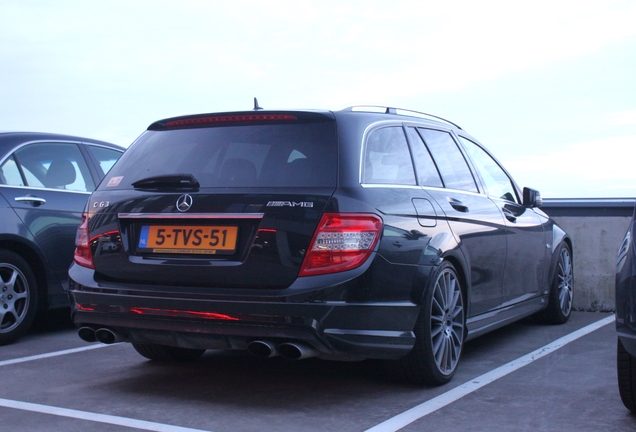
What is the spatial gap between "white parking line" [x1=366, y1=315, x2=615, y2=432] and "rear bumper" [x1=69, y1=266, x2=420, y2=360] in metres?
Answer: 0.33

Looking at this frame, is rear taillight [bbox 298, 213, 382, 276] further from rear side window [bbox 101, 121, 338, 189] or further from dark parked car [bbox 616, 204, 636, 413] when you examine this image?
dark parked car [bbox 616, 204, 636, 413]

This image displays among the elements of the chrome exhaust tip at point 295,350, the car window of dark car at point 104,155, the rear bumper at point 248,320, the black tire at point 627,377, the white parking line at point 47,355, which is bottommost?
the white parking line at point 47,355

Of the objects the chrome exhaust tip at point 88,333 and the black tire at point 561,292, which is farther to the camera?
the black tire at point 561,292

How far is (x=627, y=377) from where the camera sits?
4168 millimetres

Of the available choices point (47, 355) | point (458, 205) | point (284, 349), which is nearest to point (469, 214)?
point (458, 205)

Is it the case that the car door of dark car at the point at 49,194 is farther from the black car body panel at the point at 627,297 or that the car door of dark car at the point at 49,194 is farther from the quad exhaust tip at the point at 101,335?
the black car body panel at the point at 627,297

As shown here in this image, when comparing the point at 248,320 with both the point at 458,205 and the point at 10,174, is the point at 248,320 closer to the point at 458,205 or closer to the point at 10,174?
the point at 458,205

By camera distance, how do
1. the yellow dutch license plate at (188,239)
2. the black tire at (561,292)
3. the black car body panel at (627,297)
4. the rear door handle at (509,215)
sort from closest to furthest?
1. the black car body panel at (627,297)
2. the yellow dutch license plate at (188,239)
3. the rear door handle at (509,215)
4. the black tire at (561,292)

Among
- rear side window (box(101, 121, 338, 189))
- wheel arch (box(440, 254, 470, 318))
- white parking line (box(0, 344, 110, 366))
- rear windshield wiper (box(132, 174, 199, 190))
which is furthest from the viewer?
white parking line (box(0, 344, 110, 366))

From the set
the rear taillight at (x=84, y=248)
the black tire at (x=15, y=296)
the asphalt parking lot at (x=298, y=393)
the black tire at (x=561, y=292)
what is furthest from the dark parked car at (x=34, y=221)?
the black tire at (x=561, y=292)

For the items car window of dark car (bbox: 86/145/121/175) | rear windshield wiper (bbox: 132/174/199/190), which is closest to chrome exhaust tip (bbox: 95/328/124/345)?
rear windshield wiper (bbox: 132/174/199/190)

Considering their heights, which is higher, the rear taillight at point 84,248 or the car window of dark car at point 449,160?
the car window of dark car at point 449,160

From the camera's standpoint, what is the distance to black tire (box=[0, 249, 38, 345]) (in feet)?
21.4

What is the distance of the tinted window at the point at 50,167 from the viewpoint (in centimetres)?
684
